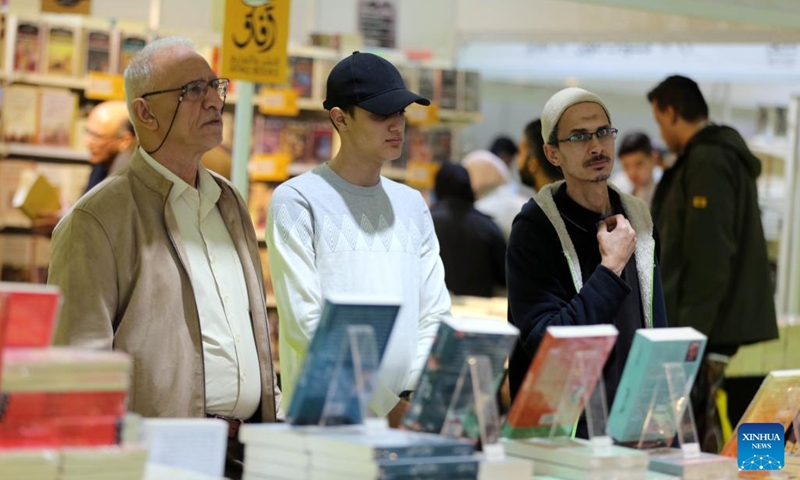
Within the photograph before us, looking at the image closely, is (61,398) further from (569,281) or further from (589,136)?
(589,136)

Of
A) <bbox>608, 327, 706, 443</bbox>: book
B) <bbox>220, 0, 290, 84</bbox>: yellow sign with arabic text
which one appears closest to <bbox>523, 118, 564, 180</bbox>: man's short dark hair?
<bbox>220, 0, 290, 84</bbox>: yellow sign with arabic text

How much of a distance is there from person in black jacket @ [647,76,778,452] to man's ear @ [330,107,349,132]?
2427mm

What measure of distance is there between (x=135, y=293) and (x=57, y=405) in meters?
1.14

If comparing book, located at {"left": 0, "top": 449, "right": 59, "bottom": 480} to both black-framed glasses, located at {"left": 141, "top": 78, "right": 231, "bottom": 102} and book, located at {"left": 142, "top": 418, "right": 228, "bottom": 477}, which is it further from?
black-framed glasses, located at {"left": 141, "top": 78, "right": 231, "bottom": 102}

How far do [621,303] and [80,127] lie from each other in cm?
457

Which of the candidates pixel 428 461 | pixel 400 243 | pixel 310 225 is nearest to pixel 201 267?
pixel 310 225

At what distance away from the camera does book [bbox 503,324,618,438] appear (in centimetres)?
209

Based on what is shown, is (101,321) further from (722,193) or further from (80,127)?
(80,127)

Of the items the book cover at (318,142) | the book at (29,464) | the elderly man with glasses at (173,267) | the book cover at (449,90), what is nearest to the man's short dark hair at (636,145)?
the book cover at (449,90)

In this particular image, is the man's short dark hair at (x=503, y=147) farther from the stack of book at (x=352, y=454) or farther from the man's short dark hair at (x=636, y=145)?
the stack of book at (x=352, y=454)

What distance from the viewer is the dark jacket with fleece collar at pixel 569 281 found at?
9.51ft

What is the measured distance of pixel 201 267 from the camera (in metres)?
2.96

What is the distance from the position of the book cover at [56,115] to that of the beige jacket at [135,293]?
13.2 feet

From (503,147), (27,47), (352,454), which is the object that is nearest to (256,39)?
(27,47)
